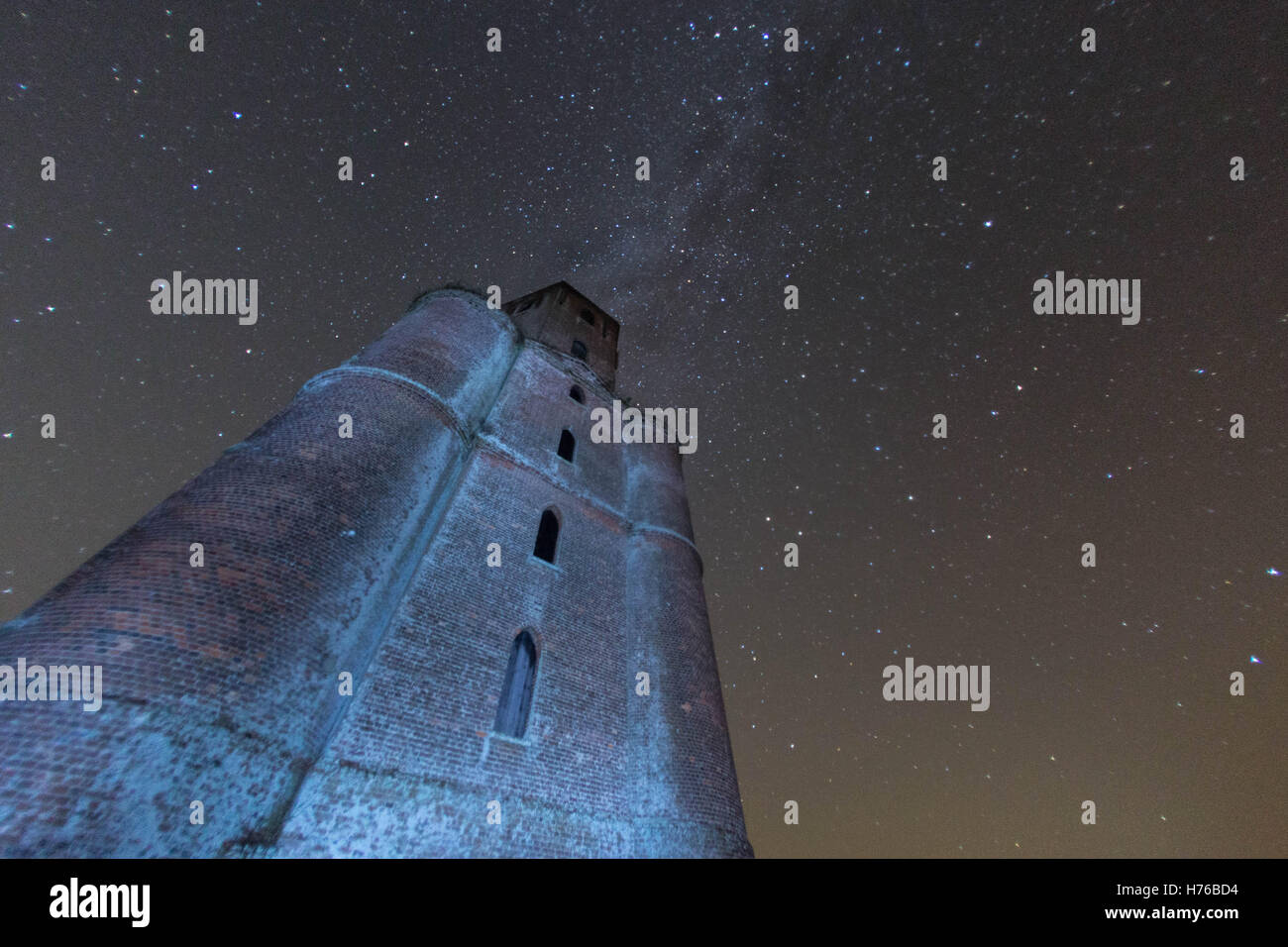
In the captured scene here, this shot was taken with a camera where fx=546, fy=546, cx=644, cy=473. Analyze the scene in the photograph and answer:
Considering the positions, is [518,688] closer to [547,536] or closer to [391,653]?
[391,653]

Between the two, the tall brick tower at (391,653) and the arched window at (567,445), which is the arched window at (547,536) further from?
→ the arched window at (567,445)

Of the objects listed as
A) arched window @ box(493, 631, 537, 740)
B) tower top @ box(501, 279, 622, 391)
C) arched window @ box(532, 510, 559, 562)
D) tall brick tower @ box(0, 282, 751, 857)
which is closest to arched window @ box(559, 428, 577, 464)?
tall brick tower @ box(0, 282, 751, 857)

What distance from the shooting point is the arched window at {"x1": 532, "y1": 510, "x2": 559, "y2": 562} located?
10484mm

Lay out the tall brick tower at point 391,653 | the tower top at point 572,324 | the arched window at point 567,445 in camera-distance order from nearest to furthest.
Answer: the tall brick tower at point 391,653
the arched window at point 567,445
the tower top at point 572,324

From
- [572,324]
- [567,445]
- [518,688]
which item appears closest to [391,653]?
[518,688]

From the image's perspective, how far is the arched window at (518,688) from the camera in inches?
310

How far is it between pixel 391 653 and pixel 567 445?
21.9 ft

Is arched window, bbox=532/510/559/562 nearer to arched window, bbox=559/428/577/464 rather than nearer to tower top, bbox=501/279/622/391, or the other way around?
arched window, bbox=559/428/577/464

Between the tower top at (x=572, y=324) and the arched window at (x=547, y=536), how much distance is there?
232 inches

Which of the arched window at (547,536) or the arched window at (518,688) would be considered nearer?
the arched window at (518,688)

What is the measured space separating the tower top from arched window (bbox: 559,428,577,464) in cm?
319

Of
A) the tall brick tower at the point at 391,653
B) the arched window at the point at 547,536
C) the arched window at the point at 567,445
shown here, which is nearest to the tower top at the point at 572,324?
the arched window at the point at 567,445
